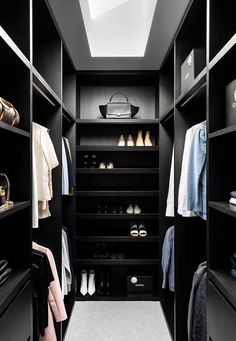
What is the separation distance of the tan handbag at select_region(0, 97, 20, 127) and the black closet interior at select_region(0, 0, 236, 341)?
5 centimetres

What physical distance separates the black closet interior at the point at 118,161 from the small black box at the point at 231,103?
0.06m

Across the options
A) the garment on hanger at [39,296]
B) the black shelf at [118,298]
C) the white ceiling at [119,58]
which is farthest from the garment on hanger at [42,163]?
the black shelf at [118,298]

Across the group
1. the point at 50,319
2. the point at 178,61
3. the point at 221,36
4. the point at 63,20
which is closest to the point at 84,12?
the point at 63,20

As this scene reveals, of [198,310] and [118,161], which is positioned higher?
[118,161]

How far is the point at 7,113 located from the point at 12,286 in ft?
2.43

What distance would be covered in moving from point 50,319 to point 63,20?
1.99 m

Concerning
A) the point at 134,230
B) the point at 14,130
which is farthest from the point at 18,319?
the point at 134,230

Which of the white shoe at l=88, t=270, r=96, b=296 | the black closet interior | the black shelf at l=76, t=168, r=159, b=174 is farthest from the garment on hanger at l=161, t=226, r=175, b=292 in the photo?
the white shoe at l=88, t=270, r=96, b=296

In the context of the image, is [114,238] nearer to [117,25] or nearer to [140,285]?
[140,285]

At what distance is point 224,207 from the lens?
48.5 inches

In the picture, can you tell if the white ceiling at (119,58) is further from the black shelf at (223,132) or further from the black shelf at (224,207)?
the black shelf at (224,207)

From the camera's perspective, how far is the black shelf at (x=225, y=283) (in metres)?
1.16

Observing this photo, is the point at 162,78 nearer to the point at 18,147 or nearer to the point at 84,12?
the point at 84,12

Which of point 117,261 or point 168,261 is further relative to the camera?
point 117,261
